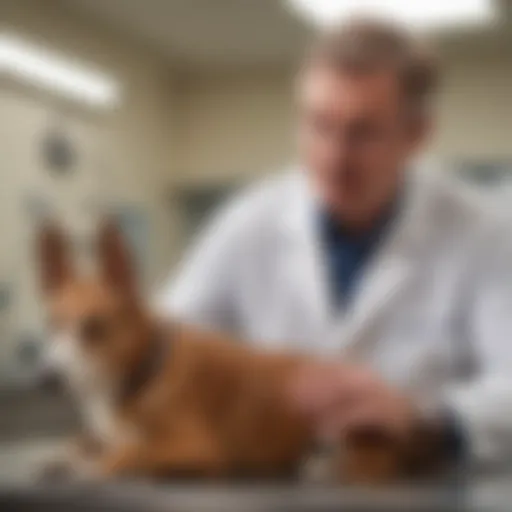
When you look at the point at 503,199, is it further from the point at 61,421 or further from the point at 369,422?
the point at 61,421

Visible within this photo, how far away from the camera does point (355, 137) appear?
2.38ft

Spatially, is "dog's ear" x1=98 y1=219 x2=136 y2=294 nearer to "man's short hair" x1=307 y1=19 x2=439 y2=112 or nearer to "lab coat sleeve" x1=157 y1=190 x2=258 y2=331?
"lab coat sleeve" x1=157 y1=190 x2=258 y2=331

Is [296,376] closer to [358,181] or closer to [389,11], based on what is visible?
[358,181]

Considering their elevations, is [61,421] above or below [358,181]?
below

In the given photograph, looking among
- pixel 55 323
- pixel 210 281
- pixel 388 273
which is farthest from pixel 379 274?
pixel 55 323

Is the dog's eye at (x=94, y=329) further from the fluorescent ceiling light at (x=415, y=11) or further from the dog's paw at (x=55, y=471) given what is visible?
the fluorescent ceiling light at (x=415, y=11)

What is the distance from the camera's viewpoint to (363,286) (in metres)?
0.74

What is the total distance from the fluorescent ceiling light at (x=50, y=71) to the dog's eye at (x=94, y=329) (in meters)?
0.16

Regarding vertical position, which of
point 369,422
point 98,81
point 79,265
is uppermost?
point 98,81

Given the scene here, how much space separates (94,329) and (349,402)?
174mm

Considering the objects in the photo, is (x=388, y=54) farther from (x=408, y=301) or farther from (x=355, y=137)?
(x=408, y=301)

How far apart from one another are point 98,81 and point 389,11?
0.68 ft

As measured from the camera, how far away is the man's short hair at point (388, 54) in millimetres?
722

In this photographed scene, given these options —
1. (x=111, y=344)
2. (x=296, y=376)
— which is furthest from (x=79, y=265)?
(x=296, y=376)
